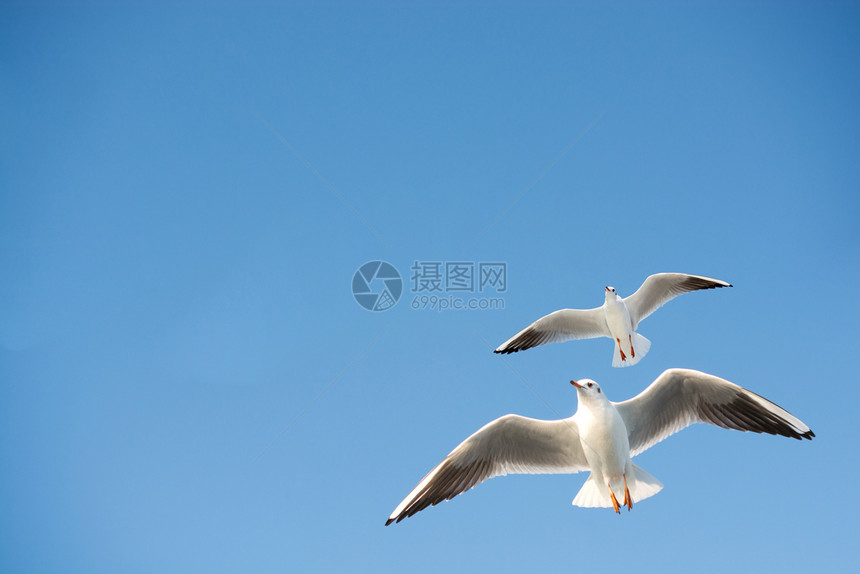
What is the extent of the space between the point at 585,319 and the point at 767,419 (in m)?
2.44

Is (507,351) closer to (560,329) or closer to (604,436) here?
(560,329)

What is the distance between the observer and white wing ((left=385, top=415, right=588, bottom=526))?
528cm

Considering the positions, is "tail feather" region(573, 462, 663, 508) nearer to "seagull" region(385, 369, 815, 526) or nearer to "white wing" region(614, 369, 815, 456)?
"seagull" region(385, 369, 815, 526)

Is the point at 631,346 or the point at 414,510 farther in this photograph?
the point at 631,346

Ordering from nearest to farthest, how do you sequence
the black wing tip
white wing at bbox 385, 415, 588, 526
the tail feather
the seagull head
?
white wing at bbox 385, 415, 588, 526
the tail feather
the seagull head
the black wing tip

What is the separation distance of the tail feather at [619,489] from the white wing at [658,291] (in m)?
2.35

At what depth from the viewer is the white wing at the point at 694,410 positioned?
5.29m

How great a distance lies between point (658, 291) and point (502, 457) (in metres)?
3.07

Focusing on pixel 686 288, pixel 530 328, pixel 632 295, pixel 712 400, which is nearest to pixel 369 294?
pixel 530 328

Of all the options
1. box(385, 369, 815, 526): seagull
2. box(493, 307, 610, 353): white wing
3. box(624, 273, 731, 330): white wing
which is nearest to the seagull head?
box(385, 369, 815, 526): seagull

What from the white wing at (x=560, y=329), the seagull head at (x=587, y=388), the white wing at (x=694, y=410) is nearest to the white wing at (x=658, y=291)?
the white wing at (x=560, y=329)

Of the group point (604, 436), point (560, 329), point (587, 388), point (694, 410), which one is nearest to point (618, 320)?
point (560, 329)

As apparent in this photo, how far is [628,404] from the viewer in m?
5.58

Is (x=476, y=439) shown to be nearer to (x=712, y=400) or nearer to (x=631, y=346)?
(x=712, y=400)
